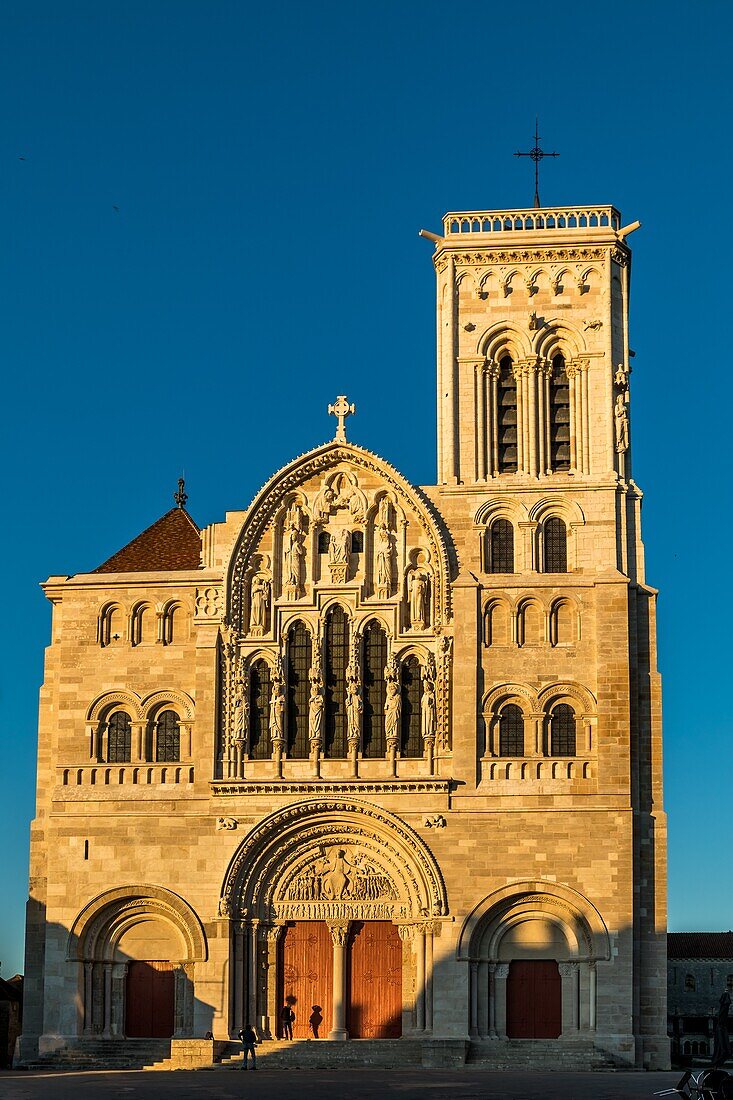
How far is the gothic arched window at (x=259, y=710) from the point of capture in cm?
4812

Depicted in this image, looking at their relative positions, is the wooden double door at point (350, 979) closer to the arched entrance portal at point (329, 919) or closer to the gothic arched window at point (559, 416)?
the arched entrance portal at point (329, 919)

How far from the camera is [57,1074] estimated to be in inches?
1703

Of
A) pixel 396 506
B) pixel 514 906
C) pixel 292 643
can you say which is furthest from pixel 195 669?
pixel 514 906

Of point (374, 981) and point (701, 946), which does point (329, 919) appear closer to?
point (374, 981)

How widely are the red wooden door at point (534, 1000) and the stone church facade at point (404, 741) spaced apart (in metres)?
0.06

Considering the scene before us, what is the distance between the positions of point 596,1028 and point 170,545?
57.8 feet

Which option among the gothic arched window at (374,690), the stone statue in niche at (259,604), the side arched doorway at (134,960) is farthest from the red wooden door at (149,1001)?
the stone statue in niche at (259,604)

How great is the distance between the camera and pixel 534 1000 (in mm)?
45969

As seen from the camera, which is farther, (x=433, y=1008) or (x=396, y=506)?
(x=396, y=506)

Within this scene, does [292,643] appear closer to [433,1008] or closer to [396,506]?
[396,506]

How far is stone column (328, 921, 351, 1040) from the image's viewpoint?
46.3m

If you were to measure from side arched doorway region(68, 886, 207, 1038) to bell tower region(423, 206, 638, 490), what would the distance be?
44.4ft

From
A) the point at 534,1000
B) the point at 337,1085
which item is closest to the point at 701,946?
the point at 534,1000

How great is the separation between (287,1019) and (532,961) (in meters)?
6.38
